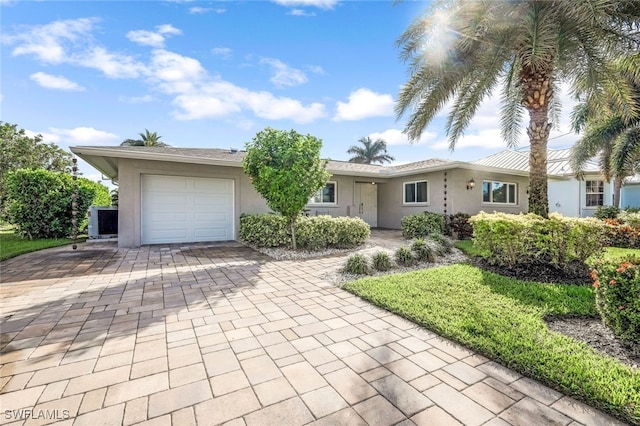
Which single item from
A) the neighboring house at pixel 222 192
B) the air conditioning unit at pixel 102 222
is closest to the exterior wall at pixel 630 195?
the neighboring house at pixel 222 192

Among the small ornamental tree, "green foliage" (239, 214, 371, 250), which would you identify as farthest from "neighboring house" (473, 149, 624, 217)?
the small ornamental tree

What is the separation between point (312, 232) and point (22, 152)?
2096 cm

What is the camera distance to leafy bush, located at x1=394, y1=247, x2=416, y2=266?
6.51m

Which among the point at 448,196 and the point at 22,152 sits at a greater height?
the point at 22,152

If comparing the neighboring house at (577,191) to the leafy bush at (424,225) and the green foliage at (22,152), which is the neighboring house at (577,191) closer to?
the leafy bush at (424,225)

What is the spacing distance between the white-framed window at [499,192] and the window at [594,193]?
20.1ft

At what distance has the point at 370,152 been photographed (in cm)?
3312

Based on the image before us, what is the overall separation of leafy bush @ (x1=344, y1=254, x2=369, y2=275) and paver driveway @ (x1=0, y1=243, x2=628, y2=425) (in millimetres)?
1151

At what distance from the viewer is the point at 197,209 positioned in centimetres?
1015

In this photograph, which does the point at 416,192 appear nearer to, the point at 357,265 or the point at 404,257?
the point at 404,257

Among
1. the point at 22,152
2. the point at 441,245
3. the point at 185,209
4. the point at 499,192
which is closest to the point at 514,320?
the point at 441,245

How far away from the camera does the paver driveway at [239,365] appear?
1975 mm

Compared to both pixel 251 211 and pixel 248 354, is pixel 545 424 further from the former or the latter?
pixel 251 211

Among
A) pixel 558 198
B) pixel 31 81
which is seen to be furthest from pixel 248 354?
pixel 558 198
